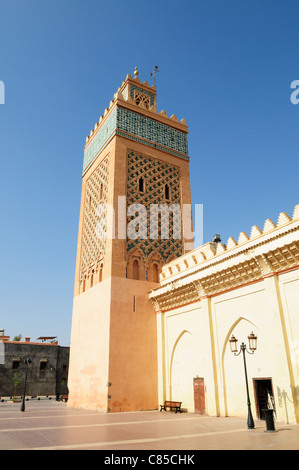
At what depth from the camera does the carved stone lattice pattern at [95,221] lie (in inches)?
547

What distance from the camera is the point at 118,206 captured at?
13.4 meters

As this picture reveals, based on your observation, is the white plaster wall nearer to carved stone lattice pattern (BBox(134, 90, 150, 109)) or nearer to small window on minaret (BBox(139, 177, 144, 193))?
small window on minaret (BBox(139, 177, 144, 193))

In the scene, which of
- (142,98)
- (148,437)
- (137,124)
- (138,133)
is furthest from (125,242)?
(148,437)

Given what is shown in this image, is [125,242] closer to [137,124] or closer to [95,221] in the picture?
[95,221]

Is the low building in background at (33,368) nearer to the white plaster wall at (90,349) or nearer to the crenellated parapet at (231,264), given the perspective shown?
the white plaster wall at (90,349)

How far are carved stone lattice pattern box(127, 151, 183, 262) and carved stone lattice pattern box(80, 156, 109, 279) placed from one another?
1.12 m

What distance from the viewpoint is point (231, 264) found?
940 centimetres

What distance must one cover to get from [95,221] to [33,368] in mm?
14085

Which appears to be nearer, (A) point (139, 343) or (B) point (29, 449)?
(B) point (29, 449)

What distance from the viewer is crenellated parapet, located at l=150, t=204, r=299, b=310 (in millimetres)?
8102

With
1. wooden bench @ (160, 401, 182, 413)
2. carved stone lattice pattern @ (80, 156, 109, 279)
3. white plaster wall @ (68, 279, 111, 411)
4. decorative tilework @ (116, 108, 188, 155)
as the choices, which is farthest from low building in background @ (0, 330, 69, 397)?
decorative tilework @ (116, 108, 188, 155)
